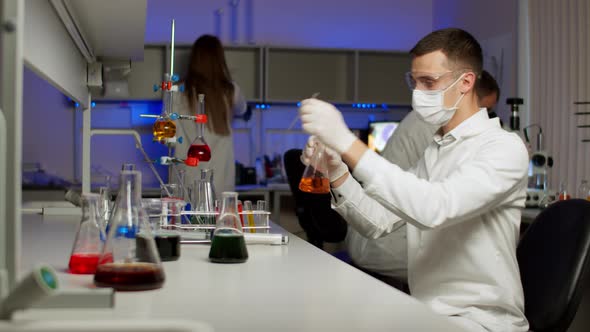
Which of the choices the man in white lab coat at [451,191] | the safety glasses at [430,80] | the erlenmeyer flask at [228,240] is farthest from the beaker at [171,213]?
the safety glasses at [430,80]

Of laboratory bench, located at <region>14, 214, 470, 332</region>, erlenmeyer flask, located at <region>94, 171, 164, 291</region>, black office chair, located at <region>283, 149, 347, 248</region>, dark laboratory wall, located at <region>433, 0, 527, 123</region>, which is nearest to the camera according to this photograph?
laboratory bench, located at <region>14, 214, 470, 332</region>

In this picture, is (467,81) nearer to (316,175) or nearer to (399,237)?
(316,175)

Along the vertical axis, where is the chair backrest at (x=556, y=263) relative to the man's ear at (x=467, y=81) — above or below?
below

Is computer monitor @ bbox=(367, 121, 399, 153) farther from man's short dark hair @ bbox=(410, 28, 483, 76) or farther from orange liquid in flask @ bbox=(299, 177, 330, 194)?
orange liquid in flask @ bbox=(299, 177, 330, 194)

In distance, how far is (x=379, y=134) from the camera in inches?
220

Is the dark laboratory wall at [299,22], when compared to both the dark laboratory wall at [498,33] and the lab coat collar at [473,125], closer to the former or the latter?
the dark laboratory wall at [498,33]

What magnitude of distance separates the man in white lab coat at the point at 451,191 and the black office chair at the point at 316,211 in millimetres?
1997

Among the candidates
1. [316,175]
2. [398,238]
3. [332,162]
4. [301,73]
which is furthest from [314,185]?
[301,73]

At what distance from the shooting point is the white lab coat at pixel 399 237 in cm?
266

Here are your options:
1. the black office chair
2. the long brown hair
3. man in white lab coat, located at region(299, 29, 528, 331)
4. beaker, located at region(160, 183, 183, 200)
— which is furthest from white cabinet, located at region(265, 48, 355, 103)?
man in white lab coat, located at region(299, 29, 528, 331)

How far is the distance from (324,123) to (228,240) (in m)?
0.32

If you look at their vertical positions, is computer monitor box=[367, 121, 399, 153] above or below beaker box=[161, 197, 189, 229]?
above

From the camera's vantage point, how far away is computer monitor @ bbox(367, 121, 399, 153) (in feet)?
18.2

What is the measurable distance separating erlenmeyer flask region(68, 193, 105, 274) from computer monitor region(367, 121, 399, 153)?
438 centimetres
